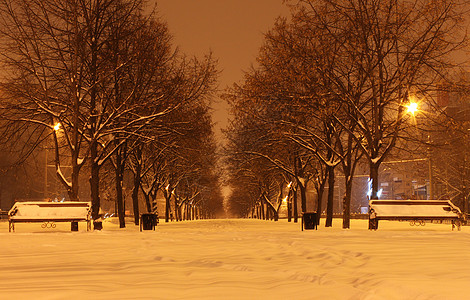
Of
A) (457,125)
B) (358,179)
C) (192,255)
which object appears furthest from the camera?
(358,179)

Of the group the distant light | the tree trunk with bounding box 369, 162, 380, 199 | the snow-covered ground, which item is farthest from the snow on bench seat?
the snow-covered ground

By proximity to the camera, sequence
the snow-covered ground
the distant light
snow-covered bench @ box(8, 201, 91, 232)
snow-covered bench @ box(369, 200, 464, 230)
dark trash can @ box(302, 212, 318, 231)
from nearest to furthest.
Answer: the snow-covered ground < snow-covered bench @ box(8, 201, 91, 232) < snow-covered bench @ box(369, 200, 464, 230) < the distant light < dark trash can @ box(302, 212, 318, 231)

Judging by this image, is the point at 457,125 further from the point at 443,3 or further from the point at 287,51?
the point at 287,51

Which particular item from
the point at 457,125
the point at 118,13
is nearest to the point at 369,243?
the point at 457,125

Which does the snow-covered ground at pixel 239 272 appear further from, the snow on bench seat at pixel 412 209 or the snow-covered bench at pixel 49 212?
the snow on bench seat at pixel 412 209

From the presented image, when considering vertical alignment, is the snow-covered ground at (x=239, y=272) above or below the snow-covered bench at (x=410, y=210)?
below

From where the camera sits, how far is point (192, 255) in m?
9.80

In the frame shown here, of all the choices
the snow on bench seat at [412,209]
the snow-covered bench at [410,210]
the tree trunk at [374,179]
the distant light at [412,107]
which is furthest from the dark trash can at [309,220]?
the distant light at [412,107]

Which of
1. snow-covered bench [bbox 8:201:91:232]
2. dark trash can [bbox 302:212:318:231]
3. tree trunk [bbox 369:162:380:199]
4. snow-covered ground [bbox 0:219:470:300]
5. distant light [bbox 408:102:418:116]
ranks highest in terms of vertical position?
distant light [bbox 408:102:418:116]

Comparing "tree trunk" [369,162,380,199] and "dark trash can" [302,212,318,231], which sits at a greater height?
"tree trunk" [369,162,380,199]

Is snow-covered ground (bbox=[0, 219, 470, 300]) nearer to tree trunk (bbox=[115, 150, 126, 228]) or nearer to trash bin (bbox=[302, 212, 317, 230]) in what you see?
trash bin (bbox=[302, 212, 317, 230])

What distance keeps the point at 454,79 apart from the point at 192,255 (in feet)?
54.7

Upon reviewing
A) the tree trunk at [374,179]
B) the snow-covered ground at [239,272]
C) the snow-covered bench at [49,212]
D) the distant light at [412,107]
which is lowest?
the snow-covered ground at [239,272]

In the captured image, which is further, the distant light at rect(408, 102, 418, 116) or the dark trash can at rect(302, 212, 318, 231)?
the dark trash can at rect(302, 212, 318, 231)
